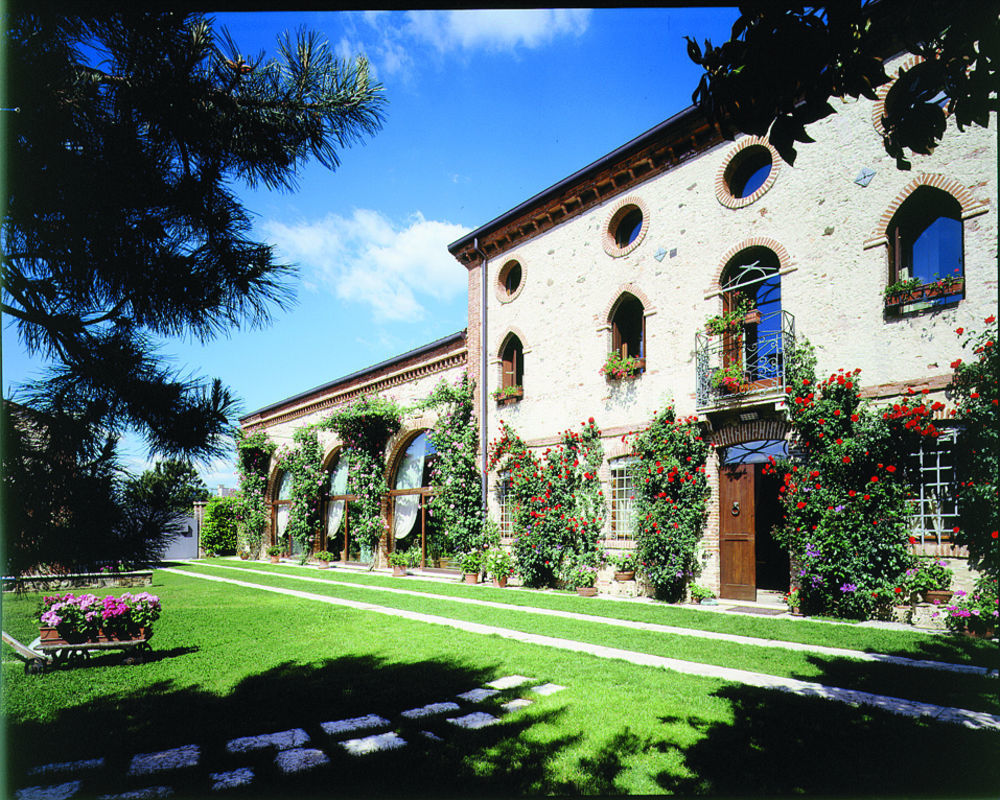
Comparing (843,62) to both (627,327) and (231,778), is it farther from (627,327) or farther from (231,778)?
(627,327)

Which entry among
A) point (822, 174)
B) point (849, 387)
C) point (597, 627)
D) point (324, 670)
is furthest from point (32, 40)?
point (822, 174)

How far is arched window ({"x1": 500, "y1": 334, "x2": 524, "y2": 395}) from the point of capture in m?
14.3

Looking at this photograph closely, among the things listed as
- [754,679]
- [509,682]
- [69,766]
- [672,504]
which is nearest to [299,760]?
[69,766]

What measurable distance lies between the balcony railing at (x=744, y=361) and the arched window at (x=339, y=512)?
479 inches

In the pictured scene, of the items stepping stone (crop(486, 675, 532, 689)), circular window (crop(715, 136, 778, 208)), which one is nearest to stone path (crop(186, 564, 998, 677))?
stepping stone (crop(486, 675, 532, 689))

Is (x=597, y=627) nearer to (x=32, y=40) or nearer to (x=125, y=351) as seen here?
(x=125, y=351)

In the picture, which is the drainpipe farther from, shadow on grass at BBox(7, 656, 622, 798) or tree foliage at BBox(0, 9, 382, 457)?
tree foliage at BBox(0, 9, 382, 457)

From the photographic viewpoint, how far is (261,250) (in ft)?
9.62

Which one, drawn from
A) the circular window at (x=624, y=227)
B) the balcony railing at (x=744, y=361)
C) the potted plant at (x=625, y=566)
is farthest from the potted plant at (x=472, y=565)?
the circular window at (x=624, y=227)

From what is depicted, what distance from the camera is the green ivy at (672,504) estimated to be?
33.4 feet

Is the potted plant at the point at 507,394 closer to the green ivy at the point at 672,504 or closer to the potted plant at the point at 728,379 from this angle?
the green ivy at the point at 672,504

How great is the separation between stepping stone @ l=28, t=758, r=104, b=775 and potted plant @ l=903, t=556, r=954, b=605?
8.78m

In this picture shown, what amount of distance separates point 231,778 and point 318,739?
670 millimetres

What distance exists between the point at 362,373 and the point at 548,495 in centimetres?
836
